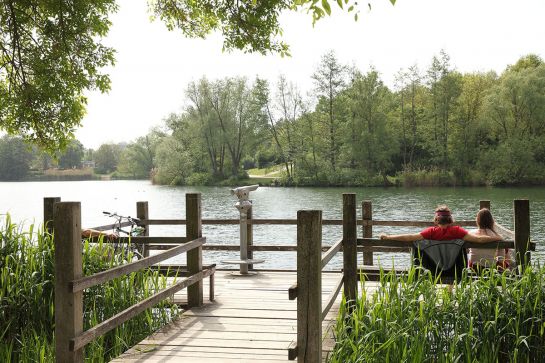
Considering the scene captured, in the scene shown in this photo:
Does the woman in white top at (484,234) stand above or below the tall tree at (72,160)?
below

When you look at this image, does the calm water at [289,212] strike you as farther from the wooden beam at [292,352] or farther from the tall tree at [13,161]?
the tall tree at [13,161]

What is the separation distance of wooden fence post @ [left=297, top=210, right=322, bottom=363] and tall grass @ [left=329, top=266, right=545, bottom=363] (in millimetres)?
492

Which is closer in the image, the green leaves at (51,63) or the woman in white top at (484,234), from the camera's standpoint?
the woman in white top at (484,234)

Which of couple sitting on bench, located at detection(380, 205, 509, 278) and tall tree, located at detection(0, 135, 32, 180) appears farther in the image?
tall tree, located at detection(0, 135, 32, 180)

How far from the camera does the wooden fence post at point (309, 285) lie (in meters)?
4.39

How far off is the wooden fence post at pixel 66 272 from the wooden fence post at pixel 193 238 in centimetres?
238

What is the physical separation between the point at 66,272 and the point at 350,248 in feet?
8.17

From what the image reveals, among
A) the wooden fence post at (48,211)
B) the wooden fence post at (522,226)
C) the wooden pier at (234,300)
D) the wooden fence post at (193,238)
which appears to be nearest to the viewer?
the wooden pier at (234,300)

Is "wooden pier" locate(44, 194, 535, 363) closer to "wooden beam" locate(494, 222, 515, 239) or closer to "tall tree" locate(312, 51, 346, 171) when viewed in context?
"wooden beam" locate(494, 222, 515, 239)

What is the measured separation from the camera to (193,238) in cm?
724

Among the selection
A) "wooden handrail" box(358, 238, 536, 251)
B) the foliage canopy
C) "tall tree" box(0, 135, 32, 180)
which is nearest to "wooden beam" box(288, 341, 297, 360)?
"wooden handrail" box(358, 238, 536, 251)

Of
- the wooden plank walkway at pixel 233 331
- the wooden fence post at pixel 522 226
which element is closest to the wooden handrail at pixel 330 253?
the wooden plank walkway at pixel 233 331

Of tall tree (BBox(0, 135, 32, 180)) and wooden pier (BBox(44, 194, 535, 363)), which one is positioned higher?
tall tree (BBox(0, 135, 32, 180))

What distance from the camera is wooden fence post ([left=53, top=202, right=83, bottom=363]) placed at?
4.72 m
